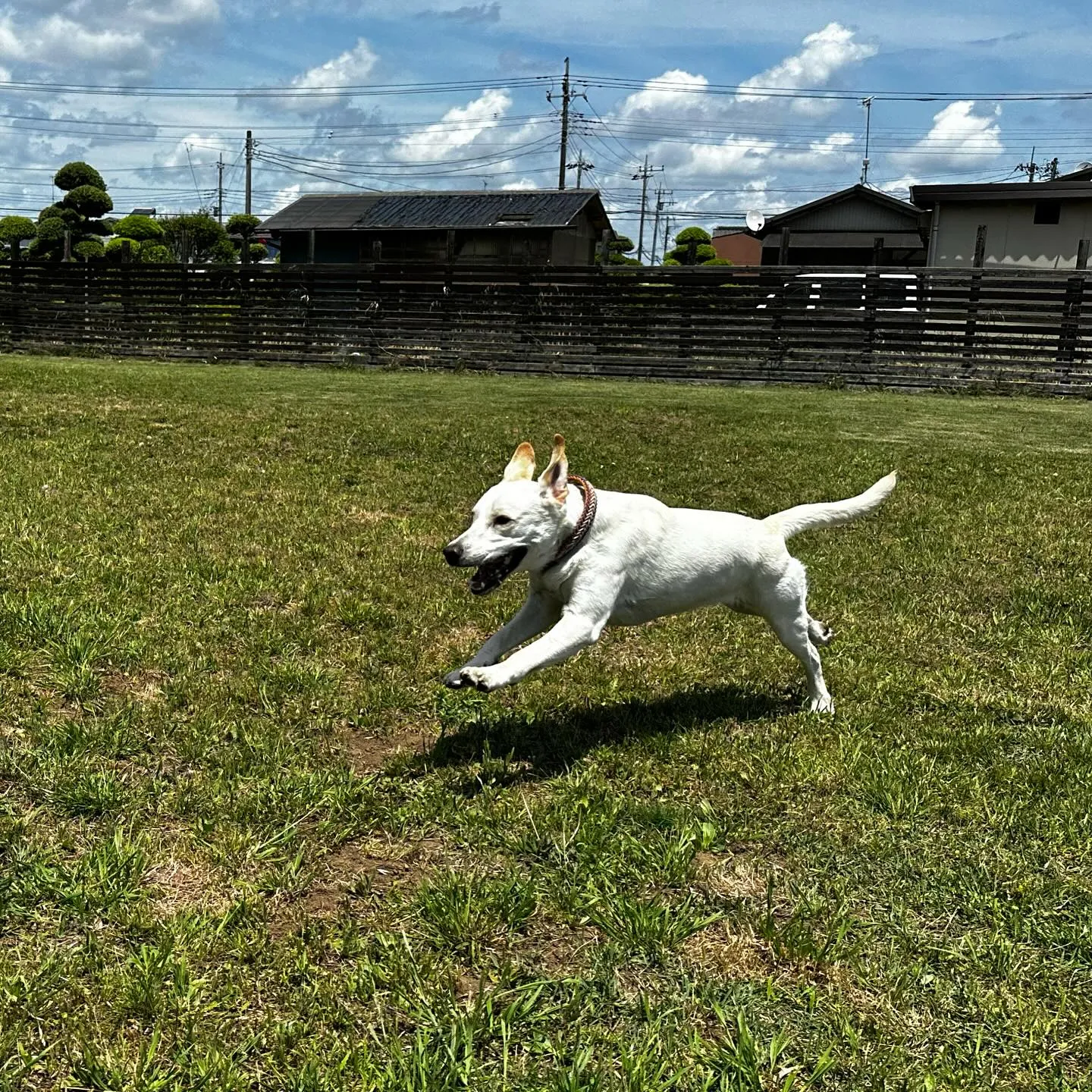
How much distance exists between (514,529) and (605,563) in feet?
1.40

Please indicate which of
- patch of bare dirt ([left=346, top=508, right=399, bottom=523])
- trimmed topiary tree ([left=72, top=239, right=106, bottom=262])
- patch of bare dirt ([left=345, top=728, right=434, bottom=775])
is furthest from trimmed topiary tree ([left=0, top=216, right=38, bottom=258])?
patch of bare dirt ([left=345, top=728, right=434, bottom=775])

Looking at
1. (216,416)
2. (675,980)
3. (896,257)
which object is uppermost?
(896,257)

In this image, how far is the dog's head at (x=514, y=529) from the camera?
338cm

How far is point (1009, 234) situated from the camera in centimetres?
3172

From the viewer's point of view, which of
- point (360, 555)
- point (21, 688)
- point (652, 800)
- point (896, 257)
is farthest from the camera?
point (896, 257)

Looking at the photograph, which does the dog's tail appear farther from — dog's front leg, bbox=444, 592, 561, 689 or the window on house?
the window on house

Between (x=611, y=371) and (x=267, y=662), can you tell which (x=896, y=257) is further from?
(x=267, y=662)

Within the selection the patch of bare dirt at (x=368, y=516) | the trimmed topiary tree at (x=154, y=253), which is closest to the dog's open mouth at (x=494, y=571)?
the patch of bare dirt at (x=368, y=516)

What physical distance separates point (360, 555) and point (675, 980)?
4169mm

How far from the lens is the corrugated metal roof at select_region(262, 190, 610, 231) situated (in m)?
36.7

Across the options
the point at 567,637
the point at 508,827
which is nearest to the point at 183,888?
the point at 508,827

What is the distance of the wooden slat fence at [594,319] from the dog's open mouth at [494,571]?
15710mm

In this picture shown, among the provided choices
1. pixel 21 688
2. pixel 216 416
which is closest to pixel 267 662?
pixel 21 688

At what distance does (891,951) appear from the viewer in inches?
102
